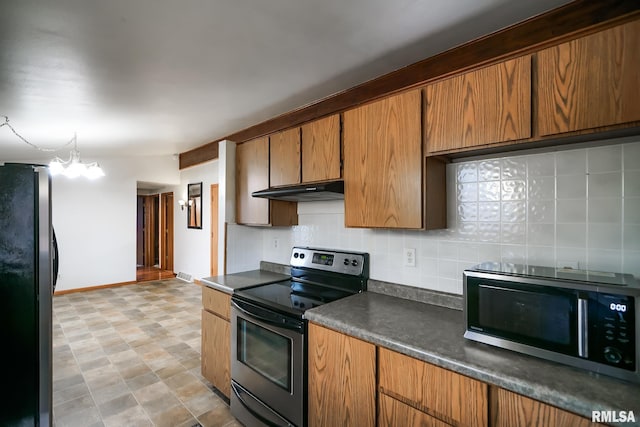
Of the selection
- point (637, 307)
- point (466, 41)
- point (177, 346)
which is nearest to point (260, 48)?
point (466, 41)

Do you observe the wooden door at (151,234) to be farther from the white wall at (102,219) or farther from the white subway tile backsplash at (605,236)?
the white subway tile backsplash at (605,236)

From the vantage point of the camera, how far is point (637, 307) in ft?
3.13

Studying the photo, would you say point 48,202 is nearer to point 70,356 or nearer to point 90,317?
point 70,356

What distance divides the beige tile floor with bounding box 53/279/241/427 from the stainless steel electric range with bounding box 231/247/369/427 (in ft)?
1.21

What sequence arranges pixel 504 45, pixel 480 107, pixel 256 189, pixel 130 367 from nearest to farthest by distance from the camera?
pixel 480 107 → pixel 504 45 → pixel 256 189 → pixel 130 367

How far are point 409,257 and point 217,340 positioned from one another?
1578 mm

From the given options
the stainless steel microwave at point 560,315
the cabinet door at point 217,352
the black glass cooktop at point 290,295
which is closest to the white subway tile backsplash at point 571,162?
the stainless steel microwave at point 560,315

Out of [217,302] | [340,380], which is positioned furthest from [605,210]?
[217,302]

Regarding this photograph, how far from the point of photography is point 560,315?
1.10 meters

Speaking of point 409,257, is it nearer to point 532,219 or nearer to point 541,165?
point 532,219

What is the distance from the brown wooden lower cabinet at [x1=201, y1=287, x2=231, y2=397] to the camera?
2189 mm

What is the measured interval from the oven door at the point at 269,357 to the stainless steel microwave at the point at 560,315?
0.91 meters

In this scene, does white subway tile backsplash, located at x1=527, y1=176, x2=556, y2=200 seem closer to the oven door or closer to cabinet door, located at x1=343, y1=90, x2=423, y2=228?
cabinet door, located at x1=343, y1=90, x2=423, y2=228

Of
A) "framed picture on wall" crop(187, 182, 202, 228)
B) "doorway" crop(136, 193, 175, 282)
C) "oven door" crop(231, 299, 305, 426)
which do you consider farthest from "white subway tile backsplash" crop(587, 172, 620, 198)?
"doorway" crop(136, 193, 175, 282)
